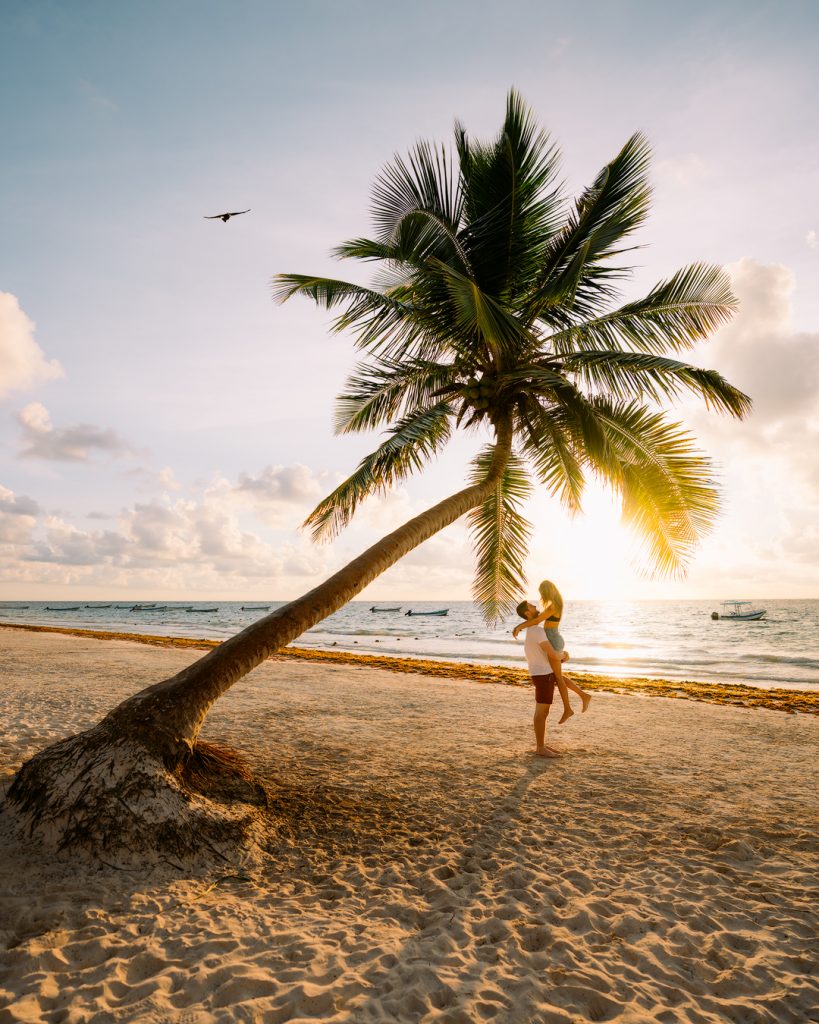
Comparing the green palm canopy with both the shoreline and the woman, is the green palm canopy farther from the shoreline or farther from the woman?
the shoreline

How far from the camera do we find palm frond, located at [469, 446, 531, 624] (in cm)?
957

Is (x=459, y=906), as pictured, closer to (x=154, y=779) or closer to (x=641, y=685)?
(x=154, y=779)

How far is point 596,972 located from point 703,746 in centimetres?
644

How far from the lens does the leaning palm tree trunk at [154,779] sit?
4.12 meters

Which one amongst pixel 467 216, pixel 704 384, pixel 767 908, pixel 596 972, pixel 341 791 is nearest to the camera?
pixel 596 972

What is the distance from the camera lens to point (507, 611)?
9914 mm

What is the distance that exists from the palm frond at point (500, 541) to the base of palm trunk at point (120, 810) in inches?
226

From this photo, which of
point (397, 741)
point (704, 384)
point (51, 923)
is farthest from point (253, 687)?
point (704, 384)

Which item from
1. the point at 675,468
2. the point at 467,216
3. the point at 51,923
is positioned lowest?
the point at 51,923

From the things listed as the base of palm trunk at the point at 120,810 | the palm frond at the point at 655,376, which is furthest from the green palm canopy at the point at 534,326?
the base of palm trunk at the point at 120,810

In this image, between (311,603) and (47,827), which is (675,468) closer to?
(311,603)

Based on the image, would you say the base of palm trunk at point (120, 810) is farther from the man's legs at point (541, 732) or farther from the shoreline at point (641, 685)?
the shoreline at point (641, 685)

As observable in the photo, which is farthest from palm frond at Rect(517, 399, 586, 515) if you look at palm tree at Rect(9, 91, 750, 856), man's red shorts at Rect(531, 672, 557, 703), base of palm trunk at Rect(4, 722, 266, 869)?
base of palm trunk at Rect(4, 722, 266, 869)

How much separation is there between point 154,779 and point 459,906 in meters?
2.44
